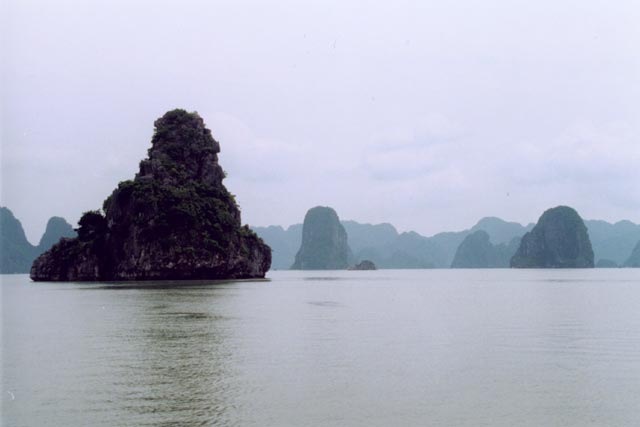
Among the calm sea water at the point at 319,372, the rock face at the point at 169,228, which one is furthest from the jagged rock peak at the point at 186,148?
the calm sea water at the point at 319,372

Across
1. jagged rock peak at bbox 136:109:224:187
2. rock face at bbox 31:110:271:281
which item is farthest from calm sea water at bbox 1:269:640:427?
jagged rock peak at bbox 136:109:224:187

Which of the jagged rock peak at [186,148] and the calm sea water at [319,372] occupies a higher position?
the jagged rock peak at [186,148]

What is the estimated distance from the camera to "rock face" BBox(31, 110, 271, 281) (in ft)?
298

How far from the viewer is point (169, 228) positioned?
91.2 m

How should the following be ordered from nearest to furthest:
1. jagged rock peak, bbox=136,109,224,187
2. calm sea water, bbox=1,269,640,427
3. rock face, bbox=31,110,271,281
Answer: calm sea water, bbox=1,269,640,427 < rock face, bbox=31,110,271,281 < jagged rock peak, bbox=136,109,224,187

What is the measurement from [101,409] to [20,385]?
3936 mm

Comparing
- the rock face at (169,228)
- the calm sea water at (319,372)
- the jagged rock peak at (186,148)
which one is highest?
the jagged rock peak at (186,148)

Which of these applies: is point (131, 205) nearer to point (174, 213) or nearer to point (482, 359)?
point (174, 213)

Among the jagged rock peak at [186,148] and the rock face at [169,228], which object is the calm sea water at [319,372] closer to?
the rock face at [169,228]

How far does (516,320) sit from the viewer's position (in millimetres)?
31516

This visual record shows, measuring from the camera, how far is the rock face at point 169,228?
90.9 meters

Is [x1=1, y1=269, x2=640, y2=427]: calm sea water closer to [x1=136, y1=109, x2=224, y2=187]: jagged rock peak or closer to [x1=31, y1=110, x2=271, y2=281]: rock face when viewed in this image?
[x1=31, y1=110, x2=271, y2=281]: rock face

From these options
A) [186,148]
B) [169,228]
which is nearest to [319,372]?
[169,228]

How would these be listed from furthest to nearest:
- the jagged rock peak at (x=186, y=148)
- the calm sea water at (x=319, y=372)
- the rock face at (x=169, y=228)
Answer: the jagged rock peak at (x=186, y=148) → the rock face at (x=169, y=228) → the calm sea water at (x=319, y=372)
